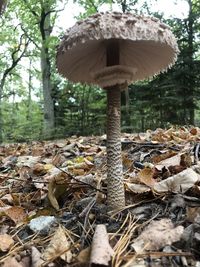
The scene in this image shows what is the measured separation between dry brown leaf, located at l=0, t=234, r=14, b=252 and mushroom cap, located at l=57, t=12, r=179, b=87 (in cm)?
96

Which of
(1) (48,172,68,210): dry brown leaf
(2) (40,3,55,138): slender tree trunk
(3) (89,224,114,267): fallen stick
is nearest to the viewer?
(3) (89,224,114,267): fallen stick

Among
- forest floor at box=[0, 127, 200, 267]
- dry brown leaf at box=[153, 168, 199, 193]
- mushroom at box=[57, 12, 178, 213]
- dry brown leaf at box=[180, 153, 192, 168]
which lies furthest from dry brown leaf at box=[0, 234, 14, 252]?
dry brown leaf at box=[180, 153, 192, 168]

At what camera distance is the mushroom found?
5.47ft

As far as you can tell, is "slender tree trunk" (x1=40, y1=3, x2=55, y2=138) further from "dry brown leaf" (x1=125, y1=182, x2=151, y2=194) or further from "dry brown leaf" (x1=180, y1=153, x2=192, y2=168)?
"dry brown leaf" (x1=125, y1=182, x2=151, y2=194)

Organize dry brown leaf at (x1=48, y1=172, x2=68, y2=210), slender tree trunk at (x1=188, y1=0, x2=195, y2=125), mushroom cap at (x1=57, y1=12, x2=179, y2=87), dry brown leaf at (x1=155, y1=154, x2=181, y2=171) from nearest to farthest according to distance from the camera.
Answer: mushroom cap at (x1=57, y1=12, x2=179, y2=87) < dry brown leaf at (x1=48, y1=172, x2=68, y2=210) < dry brown leaf at (x1=155, y1=154, x2=181, y2=171) < slender tree trunk at (x1=188, y1=0, x2=195, y2=125)

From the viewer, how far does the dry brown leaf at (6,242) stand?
1787mm

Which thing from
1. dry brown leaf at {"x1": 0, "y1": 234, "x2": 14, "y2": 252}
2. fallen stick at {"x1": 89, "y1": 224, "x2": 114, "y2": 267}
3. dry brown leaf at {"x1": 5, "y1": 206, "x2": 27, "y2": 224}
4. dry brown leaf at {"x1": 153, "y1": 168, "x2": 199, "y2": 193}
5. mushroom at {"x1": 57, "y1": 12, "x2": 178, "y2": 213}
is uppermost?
mushroom at {"x1": 57, "y1": 12, "x2": 178, "y2": 213}

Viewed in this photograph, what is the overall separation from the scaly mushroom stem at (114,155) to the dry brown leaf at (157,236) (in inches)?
14.0

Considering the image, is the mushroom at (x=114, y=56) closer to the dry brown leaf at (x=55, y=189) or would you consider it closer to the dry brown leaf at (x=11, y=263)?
the dry brown leaf at (x=55, y=189)

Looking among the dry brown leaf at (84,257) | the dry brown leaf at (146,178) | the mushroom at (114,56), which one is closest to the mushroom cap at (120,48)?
the mushroom at (114,56)

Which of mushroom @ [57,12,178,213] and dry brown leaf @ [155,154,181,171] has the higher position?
mushroom @ [57,12,178,213]

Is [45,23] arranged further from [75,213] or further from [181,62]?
[75,213]

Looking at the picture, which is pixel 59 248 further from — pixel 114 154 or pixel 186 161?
pixel 186 161

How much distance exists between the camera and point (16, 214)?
2.23m
